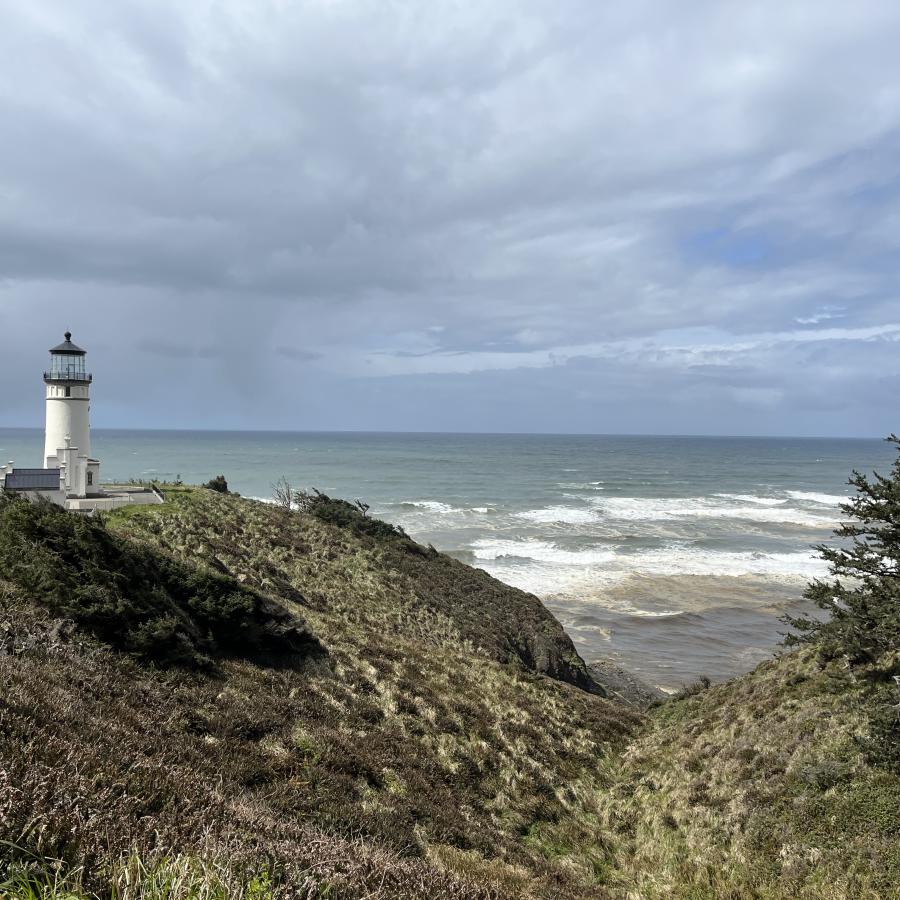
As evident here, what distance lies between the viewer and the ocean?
101ft

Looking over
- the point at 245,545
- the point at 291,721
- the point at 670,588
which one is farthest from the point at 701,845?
the point at 670,588

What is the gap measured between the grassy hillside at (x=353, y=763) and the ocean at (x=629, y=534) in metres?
11.7

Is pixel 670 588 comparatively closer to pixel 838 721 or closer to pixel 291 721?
pixel 838 721

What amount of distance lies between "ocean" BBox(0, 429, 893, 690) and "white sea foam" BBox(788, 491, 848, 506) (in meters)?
0.49

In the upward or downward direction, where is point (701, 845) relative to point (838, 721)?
downward

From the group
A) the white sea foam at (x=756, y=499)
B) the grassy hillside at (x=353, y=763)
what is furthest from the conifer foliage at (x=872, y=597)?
the white sea foam at (x=756, y=499)

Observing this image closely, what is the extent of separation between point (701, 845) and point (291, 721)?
7.58 meters

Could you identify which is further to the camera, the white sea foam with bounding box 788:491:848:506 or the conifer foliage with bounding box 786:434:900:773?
the white sea foam with bounding box 788:491:848:506

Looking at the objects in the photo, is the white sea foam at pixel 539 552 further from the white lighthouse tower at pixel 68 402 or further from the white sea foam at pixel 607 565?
the white lighthouse tower at pixel 68 402

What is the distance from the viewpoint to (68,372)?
101 feet

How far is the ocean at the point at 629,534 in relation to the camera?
30.8 metres

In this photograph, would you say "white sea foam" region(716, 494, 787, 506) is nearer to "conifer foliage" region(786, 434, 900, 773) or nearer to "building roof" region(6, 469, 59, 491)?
"conifer foliage" region(786, 434, 900, 773)

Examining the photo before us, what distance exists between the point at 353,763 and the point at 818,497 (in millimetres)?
98662

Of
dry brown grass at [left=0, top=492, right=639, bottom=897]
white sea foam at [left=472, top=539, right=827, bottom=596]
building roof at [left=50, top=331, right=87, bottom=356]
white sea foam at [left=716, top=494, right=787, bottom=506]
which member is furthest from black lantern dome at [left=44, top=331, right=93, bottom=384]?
white sea foam at [left=716, top=494, right=787, bottom=506]
